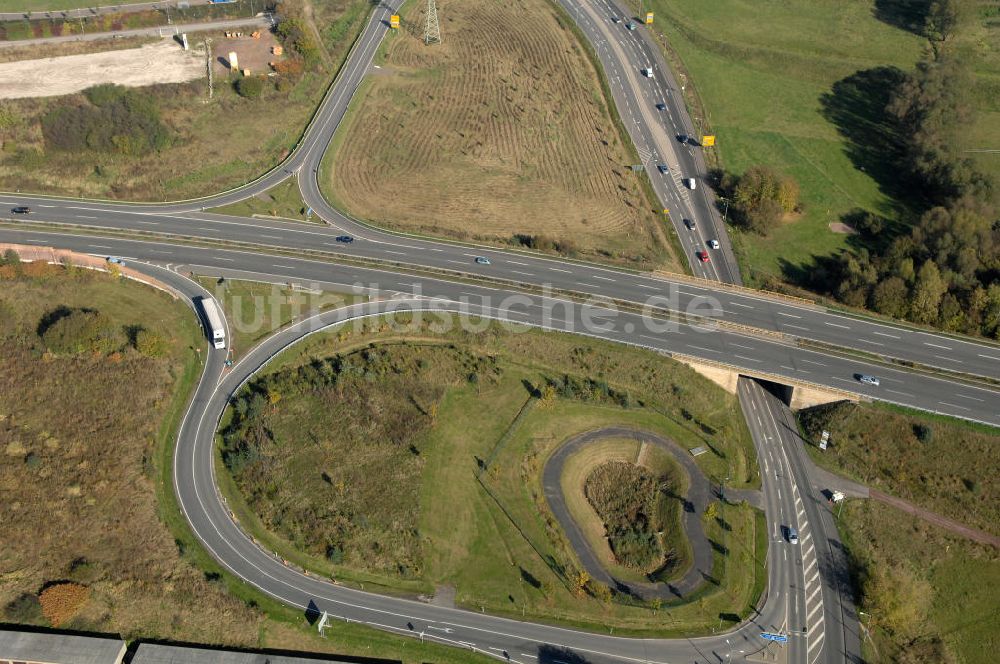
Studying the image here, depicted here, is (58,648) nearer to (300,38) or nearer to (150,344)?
(150,344)

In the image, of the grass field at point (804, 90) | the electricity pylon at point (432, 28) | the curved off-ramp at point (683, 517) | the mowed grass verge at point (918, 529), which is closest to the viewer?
the mowed grass verge at point (918, 529)

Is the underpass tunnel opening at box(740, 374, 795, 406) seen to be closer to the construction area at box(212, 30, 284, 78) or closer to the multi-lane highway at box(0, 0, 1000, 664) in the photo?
the multi-lane highway at box(0, 0, 1000, 664)

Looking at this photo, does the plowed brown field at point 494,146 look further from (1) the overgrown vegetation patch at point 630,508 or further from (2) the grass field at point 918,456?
(1) the overgrown vegetation patch at point 630,508

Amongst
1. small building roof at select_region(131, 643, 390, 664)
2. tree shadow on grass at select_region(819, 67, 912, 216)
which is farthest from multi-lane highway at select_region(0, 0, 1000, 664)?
tree shadow on grass at select_region(819, 67, 912, 216)

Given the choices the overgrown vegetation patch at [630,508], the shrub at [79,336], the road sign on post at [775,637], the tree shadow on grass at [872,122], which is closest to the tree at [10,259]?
the shrub at [79,336]

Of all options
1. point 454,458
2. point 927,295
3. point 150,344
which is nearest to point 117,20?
point 150,344
